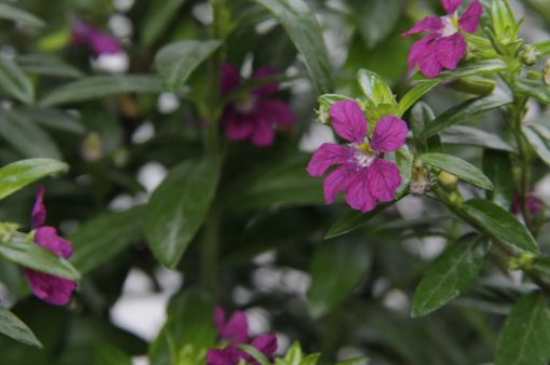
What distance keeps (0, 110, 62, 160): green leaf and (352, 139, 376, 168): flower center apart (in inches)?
18.9

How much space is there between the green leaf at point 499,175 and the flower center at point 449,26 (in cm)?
16

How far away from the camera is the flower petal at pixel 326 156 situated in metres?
0.77

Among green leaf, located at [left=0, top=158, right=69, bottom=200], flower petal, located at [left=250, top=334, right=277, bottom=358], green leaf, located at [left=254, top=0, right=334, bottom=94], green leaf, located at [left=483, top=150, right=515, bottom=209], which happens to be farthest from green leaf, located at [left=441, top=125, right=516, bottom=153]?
green leaf, located at [left=0, top=158, right=69, bottom=200]

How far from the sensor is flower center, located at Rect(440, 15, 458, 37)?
82cm

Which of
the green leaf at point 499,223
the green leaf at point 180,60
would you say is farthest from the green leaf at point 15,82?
the green leaf at point 499,223

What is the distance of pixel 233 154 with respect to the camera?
1247mm

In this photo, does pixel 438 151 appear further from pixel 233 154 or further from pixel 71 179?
pixel 71 179

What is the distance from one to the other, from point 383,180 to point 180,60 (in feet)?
0.98

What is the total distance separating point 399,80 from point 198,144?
28 centimetres

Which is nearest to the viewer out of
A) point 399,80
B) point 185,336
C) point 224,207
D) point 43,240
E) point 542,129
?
point 43,240

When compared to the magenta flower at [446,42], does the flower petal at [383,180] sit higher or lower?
lower

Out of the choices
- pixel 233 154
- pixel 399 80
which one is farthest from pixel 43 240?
pixel 399 80

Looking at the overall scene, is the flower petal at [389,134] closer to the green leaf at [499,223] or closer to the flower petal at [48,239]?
the green leaf at [499,223]

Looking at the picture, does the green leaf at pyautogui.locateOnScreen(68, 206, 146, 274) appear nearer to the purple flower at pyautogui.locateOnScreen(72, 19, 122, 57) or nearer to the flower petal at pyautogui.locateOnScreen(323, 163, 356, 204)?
the purple flower at pyautogui.locateOnScreen(72, 19, 122, 57)
